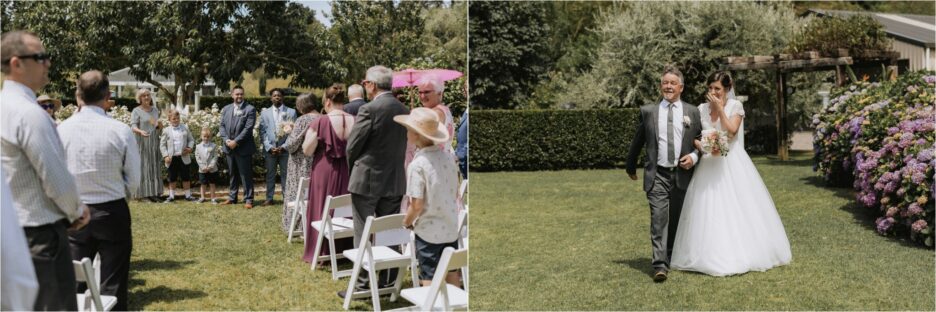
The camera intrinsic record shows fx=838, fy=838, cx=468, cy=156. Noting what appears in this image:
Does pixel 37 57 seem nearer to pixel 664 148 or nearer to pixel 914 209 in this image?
pixel 664 148

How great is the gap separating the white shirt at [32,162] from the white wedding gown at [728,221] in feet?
14.5

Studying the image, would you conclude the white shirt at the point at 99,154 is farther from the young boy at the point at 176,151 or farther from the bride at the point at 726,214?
the young boy at the point at 176,151

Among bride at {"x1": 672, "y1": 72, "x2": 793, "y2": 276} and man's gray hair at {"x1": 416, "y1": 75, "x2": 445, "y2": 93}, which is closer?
man's gray hair at {"x1": 416, "y1": 75, "x2": 445, "y2": 93}

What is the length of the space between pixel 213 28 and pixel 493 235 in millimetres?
4227

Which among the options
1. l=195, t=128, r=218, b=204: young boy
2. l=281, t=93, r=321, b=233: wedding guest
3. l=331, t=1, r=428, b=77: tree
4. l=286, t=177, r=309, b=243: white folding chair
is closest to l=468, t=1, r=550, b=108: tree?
l=195, t=128, r=218, b=204: young boy

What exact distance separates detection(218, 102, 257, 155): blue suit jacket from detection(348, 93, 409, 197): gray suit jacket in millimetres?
5064

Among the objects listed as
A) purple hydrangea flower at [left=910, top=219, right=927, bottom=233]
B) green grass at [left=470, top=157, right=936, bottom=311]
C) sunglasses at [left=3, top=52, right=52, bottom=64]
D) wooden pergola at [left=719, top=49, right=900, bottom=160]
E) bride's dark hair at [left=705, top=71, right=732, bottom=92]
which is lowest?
green grass at [left=470, top=157, right=936, bottom=311]

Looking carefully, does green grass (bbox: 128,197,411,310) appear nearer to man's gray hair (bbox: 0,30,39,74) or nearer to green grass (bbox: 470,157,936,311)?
green grass (bbox: 470,157,936,311)

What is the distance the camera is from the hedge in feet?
57.3

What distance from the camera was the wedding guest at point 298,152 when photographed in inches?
303

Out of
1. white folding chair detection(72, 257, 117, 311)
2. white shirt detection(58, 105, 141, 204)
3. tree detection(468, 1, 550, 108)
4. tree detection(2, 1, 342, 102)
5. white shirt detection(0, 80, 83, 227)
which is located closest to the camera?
white shirt detection(0, 80, 83, 227)

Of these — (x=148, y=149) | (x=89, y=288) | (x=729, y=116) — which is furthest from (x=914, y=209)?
(x=148, y=149)

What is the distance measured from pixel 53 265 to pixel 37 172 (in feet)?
1.22

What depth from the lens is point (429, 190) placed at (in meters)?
4.09
